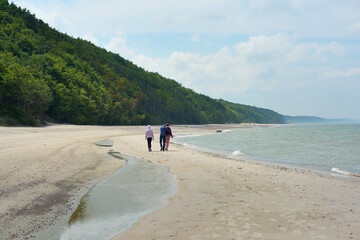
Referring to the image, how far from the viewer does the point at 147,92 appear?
137 meters

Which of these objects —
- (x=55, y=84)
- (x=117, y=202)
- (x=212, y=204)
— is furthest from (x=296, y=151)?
A: (x=55, y=84)

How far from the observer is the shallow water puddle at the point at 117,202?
5.78 metres

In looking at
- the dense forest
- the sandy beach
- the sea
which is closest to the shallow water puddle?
the sandy beach

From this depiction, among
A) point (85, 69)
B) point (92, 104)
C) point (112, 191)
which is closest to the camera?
point (112, 191)

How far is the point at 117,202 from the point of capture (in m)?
7.90

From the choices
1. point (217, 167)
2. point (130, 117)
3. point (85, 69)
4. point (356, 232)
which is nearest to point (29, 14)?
point (85, 69)

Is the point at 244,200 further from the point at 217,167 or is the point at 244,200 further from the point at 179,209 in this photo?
the point at 217,167

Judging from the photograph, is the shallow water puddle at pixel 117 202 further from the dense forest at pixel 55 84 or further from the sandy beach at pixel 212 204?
the dense forest at pixel 55 84

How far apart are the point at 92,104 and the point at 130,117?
97.1 ft

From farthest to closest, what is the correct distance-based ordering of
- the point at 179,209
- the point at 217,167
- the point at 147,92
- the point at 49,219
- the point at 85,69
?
the point at 147,92
the point at 85,69
the point at 217,167
the point at 179,209
the point at 49,219

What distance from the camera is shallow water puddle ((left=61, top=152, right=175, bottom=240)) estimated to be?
578 centimetres

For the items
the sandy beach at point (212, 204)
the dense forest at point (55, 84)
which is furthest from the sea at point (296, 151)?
the dense forest at point (55, 84)

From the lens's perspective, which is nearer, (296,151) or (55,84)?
(296,151)

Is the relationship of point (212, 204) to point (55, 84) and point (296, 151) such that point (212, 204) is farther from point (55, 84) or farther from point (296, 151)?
point (55, 84)
